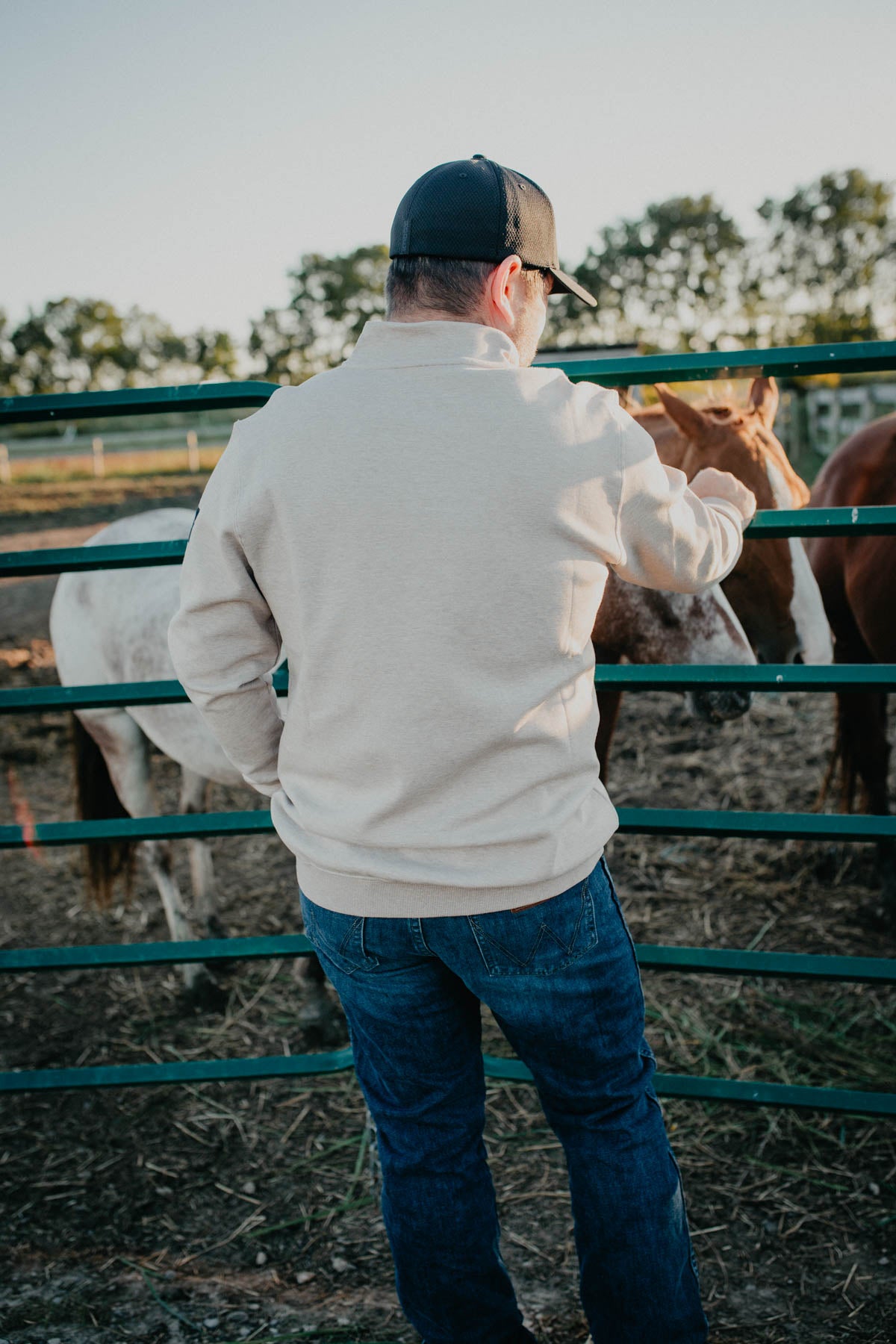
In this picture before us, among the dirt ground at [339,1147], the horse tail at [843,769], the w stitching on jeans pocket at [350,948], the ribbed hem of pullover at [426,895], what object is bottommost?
the dirt ground at [339,1147]

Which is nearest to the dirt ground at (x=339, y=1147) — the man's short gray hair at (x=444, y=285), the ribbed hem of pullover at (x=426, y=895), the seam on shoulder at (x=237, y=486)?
the ribbed hem of pullover at (x=426, y=895)

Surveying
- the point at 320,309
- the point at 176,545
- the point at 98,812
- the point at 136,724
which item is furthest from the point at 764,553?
the point at 320,309

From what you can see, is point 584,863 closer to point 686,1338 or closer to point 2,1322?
point 686,1338

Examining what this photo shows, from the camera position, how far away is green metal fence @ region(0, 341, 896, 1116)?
176cm

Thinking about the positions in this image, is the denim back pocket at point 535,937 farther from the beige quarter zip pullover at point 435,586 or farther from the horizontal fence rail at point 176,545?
the horizontal fence rail at point 176,545

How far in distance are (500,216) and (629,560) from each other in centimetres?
48

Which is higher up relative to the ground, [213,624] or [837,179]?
[837,179]

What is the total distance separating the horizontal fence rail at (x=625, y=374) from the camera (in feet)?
5.73

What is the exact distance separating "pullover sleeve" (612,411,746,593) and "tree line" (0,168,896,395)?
4630 centimetres

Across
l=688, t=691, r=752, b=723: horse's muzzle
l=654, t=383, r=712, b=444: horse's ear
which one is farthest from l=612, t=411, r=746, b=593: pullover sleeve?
l=654, t=383, r=712, b=444: horse's ear

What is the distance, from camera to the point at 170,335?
213 ft

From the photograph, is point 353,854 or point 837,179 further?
point 837,179

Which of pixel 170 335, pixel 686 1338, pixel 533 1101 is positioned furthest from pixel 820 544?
pixel 170 335

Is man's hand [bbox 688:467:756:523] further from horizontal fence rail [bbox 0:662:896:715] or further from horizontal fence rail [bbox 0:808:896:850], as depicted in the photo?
horizontal fence rail [bbox 0:808:896:850]
